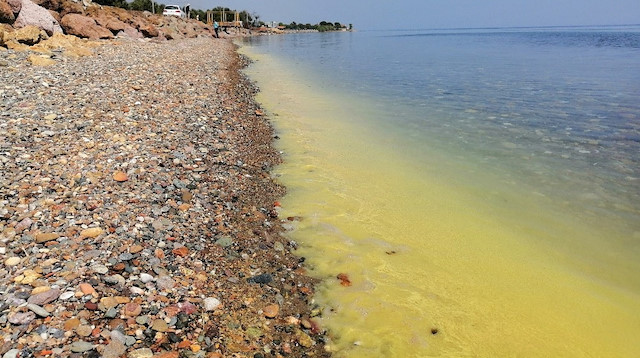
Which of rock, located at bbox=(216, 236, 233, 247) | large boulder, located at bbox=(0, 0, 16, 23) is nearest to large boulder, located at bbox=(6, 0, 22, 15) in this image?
large boulder, located at bbox=(0, 0, 16, 23)

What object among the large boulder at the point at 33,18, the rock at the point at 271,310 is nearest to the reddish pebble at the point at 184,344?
the rock at the point at 271,310

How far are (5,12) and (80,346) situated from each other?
25.3 meters

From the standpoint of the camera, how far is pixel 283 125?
504 inches

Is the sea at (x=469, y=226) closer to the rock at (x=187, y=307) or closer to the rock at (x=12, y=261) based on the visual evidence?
the rock at (x=187, y=307)

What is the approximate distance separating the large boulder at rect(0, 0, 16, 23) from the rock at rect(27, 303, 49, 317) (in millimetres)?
24583

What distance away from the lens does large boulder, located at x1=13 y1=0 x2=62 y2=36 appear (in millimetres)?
21859

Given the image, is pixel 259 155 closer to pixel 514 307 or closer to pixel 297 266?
pixel 297 266

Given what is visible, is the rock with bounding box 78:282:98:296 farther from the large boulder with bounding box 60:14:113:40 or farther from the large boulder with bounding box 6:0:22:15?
the large boulder with bounding box 60:14:113:40

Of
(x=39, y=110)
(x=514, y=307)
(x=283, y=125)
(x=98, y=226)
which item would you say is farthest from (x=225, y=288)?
(x=283, y=125)

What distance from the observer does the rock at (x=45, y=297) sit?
12.3 ft

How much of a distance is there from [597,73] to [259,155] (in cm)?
2462

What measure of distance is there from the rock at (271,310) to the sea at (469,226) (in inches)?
20.3

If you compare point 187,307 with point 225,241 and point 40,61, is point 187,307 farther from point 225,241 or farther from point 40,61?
point 40,61

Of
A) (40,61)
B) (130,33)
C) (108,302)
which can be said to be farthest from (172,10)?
(108,302)
